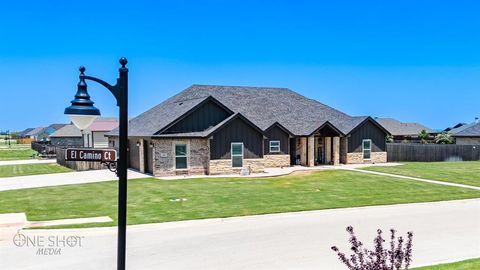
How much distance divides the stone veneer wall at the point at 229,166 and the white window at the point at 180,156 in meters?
1.83

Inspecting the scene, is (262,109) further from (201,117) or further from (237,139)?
(201,117)

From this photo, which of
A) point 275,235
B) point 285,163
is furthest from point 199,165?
point 275,235

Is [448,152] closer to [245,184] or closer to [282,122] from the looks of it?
[282,122]

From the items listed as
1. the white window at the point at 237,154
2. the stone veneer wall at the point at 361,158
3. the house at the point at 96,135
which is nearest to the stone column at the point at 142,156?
the white window at the point at 237,154

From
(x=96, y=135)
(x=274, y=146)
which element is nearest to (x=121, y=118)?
(x=274, y=146)

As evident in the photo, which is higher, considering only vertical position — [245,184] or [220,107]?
[220,107]

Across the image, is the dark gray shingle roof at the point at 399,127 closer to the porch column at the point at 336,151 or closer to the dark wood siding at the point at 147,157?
the porch column at the point at 336,151

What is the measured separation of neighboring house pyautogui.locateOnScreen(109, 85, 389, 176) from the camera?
2858 cm

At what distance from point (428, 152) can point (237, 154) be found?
2221 cm

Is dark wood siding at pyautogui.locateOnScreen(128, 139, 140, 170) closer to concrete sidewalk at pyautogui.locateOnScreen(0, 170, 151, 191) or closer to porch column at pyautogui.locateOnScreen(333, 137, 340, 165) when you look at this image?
concrete sidewalk at pyautogui.locateOnScreen(0, 170, 151, 191)

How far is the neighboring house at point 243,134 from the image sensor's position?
2858cm

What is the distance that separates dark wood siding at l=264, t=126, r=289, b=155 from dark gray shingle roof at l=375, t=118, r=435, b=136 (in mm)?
44102

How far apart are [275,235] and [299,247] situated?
141 centimetres

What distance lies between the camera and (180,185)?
23.1 metres
